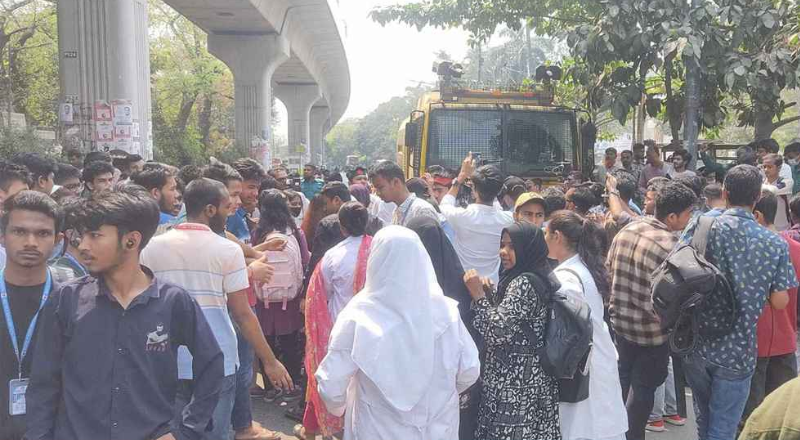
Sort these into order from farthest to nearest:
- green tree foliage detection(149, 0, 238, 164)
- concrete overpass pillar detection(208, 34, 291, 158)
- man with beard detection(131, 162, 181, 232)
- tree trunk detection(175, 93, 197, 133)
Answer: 1. tree trunk detection(175, 93, 197, 133)
2. green tree foliage detection(149, 0, 238, 164)
3. concrete overpass pillar detection(208, 34, 291, 158)
4. man with beard detection(131, 162, 181, 232)

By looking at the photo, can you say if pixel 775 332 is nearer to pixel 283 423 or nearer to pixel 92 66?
pixel 283 423

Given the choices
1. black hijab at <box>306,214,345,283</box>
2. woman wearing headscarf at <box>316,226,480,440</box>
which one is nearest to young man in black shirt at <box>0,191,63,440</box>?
woman wearing headscarf at <box>316,226,480,440</box>

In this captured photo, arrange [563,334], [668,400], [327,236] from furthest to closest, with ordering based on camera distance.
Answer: [668,400]
[327,236]
[563,334]

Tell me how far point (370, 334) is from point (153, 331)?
35.3 inches

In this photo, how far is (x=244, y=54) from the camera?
22344 mm

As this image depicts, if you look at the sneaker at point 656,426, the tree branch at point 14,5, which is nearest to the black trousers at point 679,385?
the sneaker at point 656,426

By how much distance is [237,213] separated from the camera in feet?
19.4

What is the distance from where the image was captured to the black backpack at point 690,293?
12.8ft

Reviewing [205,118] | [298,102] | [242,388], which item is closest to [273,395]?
[242,388]

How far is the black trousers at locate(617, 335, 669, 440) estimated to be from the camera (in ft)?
15.0

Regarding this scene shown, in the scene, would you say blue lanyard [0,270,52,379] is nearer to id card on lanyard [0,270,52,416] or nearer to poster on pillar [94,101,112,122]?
id card on lanyard [0,270,52,416]

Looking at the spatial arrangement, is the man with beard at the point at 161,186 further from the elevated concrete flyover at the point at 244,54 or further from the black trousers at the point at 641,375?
the elevated concrete flyover at the point at 244,54

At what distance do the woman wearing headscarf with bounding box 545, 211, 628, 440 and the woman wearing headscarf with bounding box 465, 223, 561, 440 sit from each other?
14 cm

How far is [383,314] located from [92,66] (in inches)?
384
